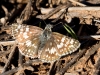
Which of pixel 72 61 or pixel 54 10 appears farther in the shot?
pixel 54 10

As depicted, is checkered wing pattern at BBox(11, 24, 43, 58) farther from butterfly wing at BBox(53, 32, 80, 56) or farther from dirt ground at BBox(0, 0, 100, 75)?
butterfly wing at BBox(53, 32, 80, 56)

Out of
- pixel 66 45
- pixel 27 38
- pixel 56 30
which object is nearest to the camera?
pixel 66 45

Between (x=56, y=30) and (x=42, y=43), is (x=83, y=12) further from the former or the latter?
(x=42, y=43)

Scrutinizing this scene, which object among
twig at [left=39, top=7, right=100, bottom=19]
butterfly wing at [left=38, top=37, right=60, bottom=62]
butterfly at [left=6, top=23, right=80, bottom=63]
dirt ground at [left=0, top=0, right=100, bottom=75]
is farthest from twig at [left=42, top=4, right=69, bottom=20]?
butterfly wing at [left=38, top=37, right=60, bottom=62]

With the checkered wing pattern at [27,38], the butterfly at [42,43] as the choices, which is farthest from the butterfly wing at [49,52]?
the checkered wing pattern at [27,38]

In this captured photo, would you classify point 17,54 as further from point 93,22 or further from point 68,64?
point 93,22

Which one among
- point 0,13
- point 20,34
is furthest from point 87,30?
point 0,13

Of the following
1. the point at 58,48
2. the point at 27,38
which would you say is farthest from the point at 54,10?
the point at 58,48
